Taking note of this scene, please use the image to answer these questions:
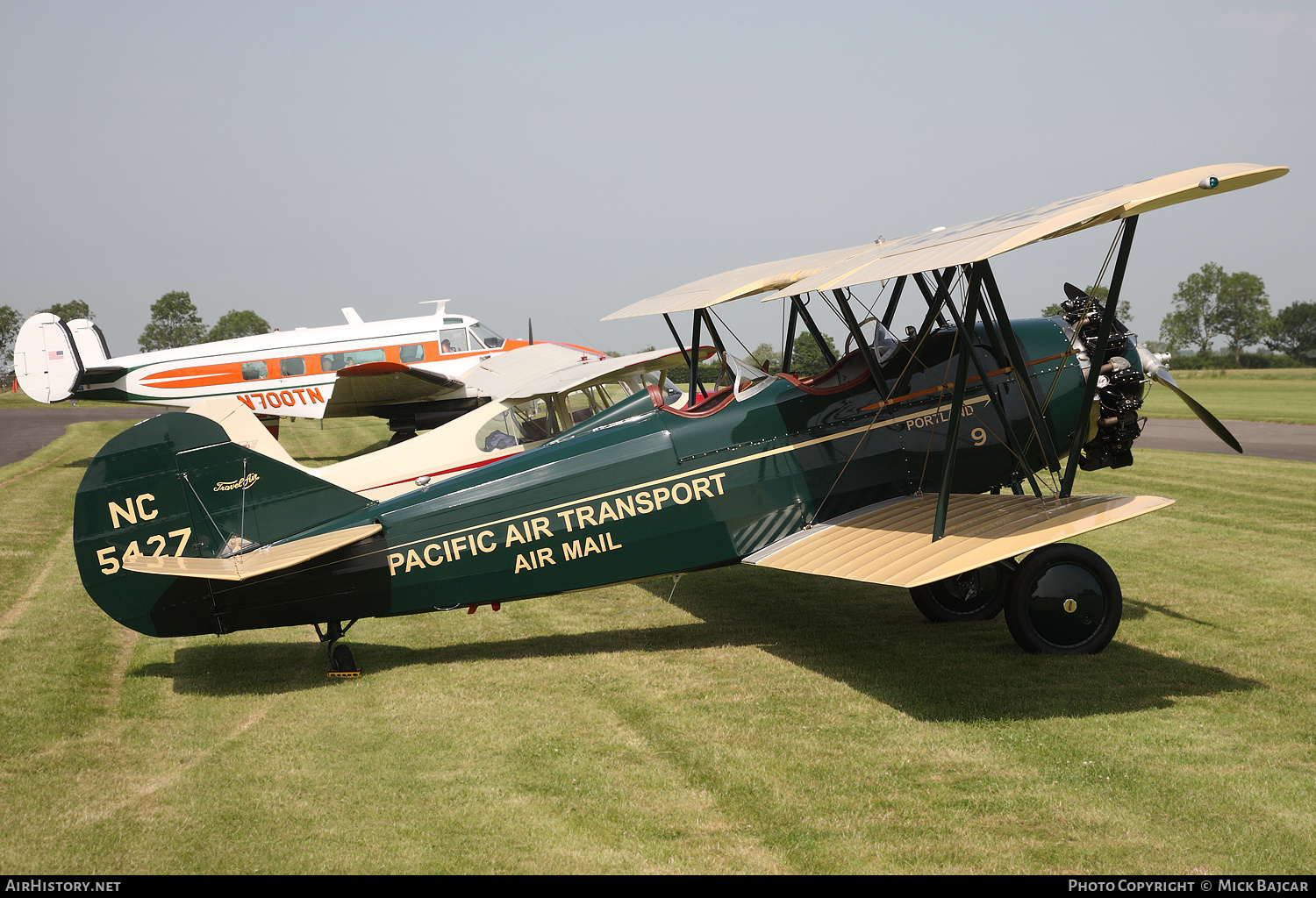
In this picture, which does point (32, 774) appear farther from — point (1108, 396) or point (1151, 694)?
point (1108, 396)

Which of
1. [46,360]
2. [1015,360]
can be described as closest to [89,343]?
[46,360]

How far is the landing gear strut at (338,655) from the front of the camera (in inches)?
235

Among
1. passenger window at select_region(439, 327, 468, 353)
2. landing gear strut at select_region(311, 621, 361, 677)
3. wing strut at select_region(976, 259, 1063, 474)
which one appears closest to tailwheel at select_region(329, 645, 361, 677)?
landing gear strut at select_region(311, 621, 361, 677)

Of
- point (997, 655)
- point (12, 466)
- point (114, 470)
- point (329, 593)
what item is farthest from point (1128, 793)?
point (12, 466)

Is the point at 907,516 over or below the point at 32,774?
over

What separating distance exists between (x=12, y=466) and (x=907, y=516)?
Answer: 58.2 ft

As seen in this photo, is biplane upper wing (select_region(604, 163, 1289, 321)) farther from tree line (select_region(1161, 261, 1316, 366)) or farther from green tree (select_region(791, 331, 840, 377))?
tree line (select_region(1161, 261, 1316, 366))

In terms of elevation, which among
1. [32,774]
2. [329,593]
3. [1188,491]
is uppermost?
[329,593]

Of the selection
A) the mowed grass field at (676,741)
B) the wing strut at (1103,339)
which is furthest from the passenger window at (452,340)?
the wing strut at (1103,339)

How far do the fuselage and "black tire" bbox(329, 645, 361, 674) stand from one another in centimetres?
28

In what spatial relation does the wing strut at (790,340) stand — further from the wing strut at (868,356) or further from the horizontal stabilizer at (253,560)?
the horizontal stabilizer at (253,560)

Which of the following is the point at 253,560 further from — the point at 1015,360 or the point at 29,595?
the point at 1015,360

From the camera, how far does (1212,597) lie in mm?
7344

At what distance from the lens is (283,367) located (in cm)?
2034
